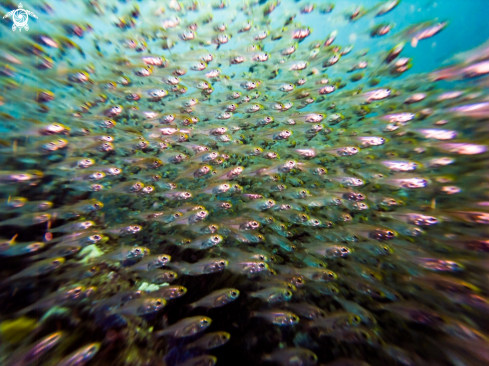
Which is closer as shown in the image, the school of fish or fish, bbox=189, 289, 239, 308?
the school of fish

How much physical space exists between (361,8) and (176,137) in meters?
5.27

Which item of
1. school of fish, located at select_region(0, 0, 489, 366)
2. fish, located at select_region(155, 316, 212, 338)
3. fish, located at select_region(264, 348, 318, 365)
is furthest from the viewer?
school of fish, located at select_region(0, 0, 489, 366)

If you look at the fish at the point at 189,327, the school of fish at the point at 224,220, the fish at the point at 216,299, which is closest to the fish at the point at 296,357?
the school of fish at the point at 224,220

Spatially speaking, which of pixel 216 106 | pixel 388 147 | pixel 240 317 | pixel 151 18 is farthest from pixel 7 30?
pixel 388 147

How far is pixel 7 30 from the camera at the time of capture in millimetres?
3848

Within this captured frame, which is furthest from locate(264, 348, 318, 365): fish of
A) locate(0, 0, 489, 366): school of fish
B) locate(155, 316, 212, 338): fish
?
locate(155, 316, 212, 338): fish

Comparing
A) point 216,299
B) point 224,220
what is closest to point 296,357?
point 216,299

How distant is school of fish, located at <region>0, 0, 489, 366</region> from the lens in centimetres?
367

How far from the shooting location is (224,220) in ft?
16.8

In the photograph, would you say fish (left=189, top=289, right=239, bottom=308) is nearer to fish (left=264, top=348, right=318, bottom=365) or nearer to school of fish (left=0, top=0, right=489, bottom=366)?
school of fish (left=0, top=0, right=489, bottom=366)

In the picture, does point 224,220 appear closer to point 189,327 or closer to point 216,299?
point 216,299

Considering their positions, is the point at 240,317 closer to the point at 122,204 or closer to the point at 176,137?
the point at 176,137

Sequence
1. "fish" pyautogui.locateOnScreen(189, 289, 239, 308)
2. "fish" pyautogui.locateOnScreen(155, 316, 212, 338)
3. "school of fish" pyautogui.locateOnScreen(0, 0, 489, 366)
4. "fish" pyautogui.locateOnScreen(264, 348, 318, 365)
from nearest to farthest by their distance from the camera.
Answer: "fish" pyautogui.locateOnScreen(264, 348, 318, 365)
"fish" pyautogui.locateOnScreen(155, 316, 212, 338)
"school of fish" pyautogui.locateOnScreen(0, 0, 489, 366)
"fish" pyautogui.locateOnScreen(189, 289, 239, 308)

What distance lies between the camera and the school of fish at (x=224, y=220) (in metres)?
3.67
